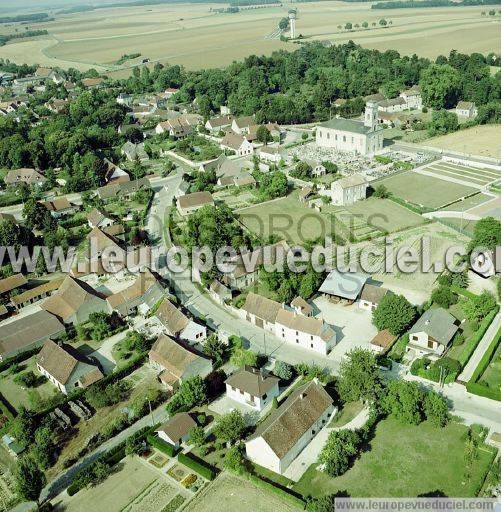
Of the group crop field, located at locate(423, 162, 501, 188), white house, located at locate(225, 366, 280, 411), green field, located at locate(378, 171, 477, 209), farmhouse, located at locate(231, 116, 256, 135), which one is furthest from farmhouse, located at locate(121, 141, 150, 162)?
white house, located at locate(225, 366, 280, 411)

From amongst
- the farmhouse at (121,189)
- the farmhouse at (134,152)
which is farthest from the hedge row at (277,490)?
the farmhouse at (134,152)

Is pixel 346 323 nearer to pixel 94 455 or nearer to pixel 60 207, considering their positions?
pixel 94 455

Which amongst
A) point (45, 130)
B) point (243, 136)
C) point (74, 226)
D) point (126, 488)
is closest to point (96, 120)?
point (45, 130)

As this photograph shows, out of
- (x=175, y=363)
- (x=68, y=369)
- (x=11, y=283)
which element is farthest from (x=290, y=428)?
(x=11, y=283)

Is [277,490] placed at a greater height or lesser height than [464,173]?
lesser

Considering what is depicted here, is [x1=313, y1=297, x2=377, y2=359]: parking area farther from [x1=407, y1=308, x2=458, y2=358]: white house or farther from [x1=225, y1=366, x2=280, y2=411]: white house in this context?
[x1=225, y1=366, x2=280, y2=411]: white house

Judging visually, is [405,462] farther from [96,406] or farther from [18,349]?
[18,349]

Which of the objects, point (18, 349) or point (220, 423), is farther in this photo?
point (18, 349)
